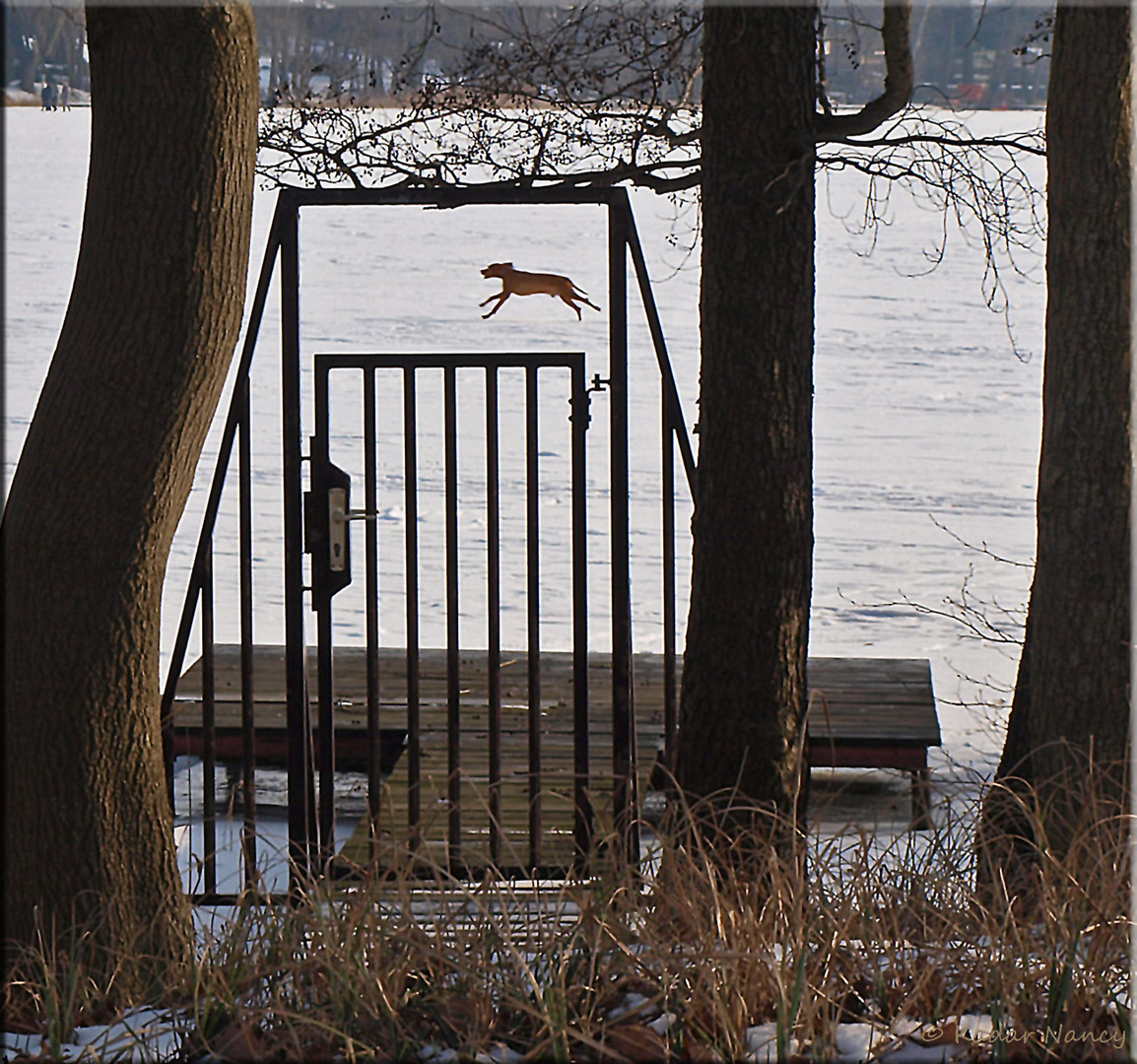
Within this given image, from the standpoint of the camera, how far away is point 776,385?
10.6 feet

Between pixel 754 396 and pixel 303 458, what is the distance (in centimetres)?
112

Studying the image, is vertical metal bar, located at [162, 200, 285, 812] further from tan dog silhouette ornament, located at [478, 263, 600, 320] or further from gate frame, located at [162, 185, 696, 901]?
tan dog silhouette ornament, located at [478, 263, 600, 320]

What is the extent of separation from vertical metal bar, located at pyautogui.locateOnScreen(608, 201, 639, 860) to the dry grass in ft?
3.21

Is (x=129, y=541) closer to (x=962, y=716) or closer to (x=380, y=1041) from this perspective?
(x=380, y=1041)

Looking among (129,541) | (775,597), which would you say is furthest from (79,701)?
(775,597)

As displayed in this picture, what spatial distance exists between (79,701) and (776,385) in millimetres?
1596

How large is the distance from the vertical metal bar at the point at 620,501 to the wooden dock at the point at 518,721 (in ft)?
1.58

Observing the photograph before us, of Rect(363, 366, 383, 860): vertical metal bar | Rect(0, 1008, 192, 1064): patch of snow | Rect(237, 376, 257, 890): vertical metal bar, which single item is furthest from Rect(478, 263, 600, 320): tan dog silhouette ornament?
Rect(0, 1008, 192, 1064): patch of snow

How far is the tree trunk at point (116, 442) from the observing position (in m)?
2.54

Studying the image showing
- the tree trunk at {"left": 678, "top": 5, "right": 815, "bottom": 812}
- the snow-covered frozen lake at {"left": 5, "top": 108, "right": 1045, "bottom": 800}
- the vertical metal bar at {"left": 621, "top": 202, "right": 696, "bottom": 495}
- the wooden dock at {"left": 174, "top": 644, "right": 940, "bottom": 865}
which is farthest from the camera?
the snow-covered frozen lake at {"left": 5, "top": 108, "right": 1045, "bottom": 800}

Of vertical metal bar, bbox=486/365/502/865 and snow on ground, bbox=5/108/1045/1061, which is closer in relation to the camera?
vertical metal bar, bbox=486/365/502/865

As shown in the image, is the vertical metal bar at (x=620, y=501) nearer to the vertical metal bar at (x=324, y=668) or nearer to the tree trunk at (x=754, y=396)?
the tree trunk at (x=754, y=396)

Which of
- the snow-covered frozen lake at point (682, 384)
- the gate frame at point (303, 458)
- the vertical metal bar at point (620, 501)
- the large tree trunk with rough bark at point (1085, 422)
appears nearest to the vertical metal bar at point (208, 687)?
the gate frame at point (303, 458)

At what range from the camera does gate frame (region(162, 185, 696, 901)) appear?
11.3 ft
